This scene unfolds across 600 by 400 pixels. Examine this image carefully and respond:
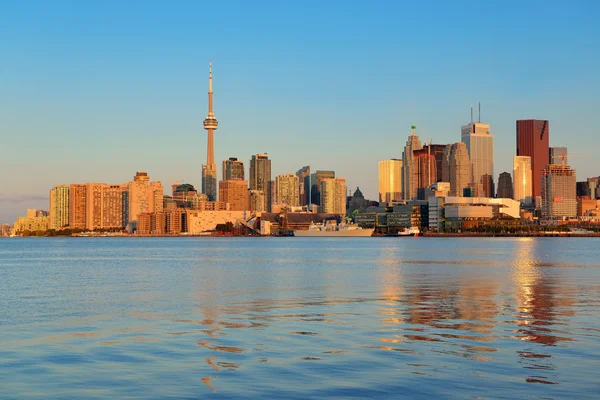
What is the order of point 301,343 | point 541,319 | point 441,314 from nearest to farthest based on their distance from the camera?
point 301,343, point 541,319, point 441,314

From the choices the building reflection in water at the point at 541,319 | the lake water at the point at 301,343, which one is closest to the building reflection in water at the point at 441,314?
the lake water at the point at 301,343

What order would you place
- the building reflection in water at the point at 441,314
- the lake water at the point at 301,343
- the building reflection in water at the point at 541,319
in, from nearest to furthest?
1. the lake water at the point at 301,343
2. the building reflection in water at the point at 541,319
3. the building reflection in water at the point at 441,314

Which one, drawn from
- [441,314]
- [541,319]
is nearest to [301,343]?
[441,314]

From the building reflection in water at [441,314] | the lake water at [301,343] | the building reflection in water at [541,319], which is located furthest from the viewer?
the building reflection in water at [441,314]

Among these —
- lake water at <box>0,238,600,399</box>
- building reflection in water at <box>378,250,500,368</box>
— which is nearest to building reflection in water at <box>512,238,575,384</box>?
lake water at <box>0,238,600,399</box>

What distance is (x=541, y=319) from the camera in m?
37.7

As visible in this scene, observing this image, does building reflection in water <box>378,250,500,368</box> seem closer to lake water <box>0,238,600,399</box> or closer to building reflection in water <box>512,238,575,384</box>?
lake water <box>0,238,600,399</box>

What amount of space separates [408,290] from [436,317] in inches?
716

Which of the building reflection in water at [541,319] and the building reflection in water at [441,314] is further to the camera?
the building reflection in water at [441,314]

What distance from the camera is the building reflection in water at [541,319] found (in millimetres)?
25812

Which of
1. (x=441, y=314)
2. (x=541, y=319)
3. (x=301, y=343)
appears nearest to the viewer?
(x=301, y=343)

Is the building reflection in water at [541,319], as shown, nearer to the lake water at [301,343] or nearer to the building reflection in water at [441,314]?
the lake water at [301,343]

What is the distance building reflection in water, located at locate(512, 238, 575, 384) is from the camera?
25.8 meters

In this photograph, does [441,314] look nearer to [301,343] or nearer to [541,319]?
[541,319]
